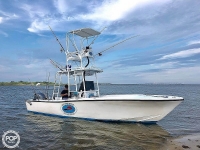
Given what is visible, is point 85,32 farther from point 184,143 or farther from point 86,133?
point 184,143

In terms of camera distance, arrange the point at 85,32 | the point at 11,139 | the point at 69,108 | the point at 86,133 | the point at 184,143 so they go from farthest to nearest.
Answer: the point at 85,32, the point at 69,108, the point at 86,133, the point at 11,139, the point at 184,143

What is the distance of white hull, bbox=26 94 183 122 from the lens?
998 centimetres

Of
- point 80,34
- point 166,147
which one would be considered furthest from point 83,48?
point 166,147

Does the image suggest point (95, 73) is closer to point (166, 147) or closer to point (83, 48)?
point (83, 48)

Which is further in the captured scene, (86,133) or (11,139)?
(86,133)

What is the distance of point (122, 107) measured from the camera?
33.9 ft

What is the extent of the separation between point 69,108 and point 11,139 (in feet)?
11.6

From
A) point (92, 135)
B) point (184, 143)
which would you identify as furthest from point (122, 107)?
point (184, 143)

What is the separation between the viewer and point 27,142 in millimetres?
8297

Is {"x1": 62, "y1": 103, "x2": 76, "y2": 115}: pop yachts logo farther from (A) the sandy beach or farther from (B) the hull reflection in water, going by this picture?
(A) the sandy beach

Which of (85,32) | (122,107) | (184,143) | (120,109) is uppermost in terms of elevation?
(85,32)

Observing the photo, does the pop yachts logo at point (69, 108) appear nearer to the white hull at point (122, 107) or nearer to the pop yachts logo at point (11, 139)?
the white hull at point (122, 107)

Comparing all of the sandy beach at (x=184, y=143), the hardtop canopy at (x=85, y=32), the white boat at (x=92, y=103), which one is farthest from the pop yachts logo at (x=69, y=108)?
the sandy beach at (x=184, y=143)

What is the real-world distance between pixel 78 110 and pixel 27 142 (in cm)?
350
